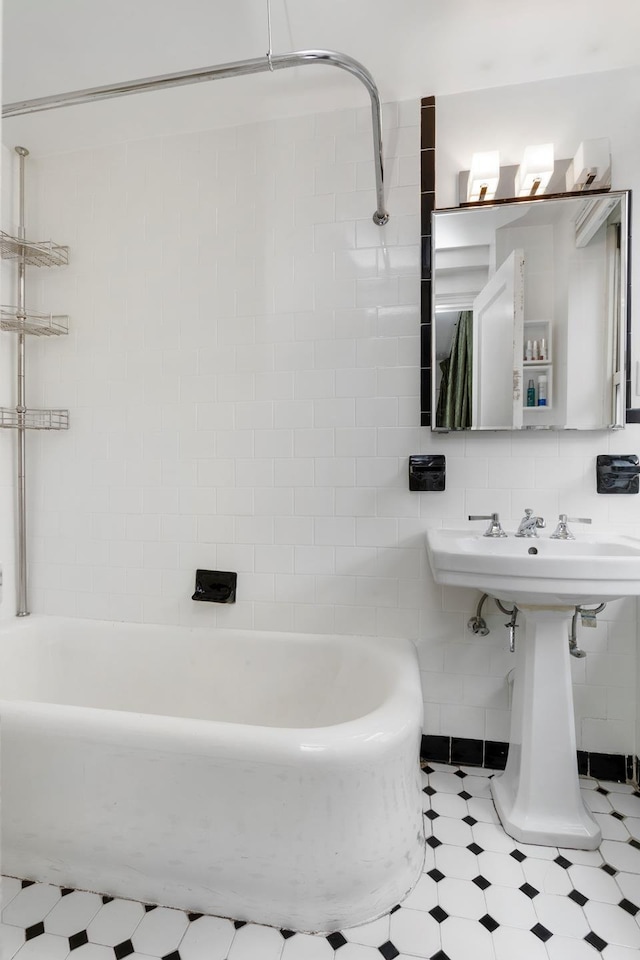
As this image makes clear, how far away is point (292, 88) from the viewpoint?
1897mm

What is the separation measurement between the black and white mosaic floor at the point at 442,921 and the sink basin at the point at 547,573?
745 millimetres

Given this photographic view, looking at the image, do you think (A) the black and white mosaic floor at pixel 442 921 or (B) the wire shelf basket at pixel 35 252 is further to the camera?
(B) the wire shelf basket at pixel 35 252

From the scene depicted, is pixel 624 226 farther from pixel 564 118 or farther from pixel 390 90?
pixel 390 90

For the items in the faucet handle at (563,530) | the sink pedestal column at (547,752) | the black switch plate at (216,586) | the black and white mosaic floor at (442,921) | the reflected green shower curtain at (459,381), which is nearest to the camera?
the black and white mosaic floor at (442,921)

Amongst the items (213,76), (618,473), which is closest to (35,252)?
(213,76)

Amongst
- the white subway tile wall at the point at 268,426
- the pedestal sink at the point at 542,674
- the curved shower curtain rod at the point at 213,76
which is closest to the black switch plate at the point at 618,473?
the white subway tile wall at the point at 268,426

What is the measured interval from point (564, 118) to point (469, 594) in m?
1.74

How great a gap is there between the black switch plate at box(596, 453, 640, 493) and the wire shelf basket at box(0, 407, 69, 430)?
83.7 inches

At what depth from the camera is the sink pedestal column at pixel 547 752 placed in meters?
1.58

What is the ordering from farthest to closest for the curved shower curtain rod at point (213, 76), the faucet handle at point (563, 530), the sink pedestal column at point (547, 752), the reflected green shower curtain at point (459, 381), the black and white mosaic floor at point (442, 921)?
the reflected green shower curtain at point (459, 381), the faucet handle at point (563, 530), the sink pedestal column at point (547, 752), the curved shower curtain rod at point (213, 76), the black and white mosaic floor at point (442, 921)

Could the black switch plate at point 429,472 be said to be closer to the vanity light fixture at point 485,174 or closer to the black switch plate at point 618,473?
the black switch plate at point 618,473

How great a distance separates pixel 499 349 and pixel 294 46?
124cm

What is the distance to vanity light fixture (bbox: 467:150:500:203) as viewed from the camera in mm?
1865

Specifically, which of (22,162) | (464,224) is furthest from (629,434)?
(22,162)
